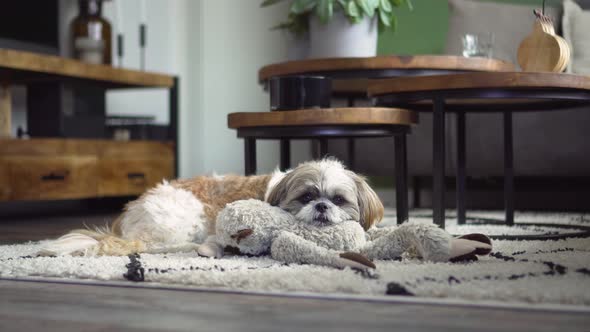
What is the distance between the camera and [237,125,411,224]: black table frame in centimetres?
214

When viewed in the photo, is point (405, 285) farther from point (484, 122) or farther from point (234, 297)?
point (484, 122)

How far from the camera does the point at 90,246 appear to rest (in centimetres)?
181

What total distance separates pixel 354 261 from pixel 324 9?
1.43 m

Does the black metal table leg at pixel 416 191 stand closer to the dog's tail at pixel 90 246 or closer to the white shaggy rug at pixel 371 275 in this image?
the white shaggy rug at pixel 371 275

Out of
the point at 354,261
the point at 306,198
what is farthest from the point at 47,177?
the point at 354,261

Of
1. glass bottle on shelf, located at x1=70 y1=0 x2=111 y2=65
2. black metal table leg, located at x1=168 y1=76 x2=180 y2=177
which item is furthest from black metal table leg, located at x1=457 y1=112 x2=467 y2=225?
glass bottle on shelf, located at x1=70 y1=0 x2=111 y2=65

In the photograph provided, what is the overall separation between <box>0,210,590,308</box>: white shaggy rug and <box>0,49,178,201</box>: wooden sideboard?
1.64 meters

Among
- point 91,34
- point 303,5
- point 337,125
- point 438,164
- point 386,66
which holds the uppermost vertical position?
point 91,34

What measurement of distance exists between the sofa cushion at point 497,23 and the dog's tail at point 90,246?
8.63 ft

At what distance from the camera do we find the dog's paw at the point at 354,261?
151cm

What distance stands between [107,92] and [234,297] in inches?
144

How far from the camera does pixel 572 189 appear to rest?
387cm

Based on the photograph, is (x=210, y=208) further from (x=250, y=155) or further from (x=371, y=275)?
(x=371, y=275)

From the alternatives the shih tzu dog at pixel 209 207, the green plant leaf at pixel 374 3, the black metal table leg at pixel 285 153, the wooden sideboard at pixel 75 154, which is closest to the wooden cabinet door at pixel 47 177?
the wooden sideboard at pixel 75 154
